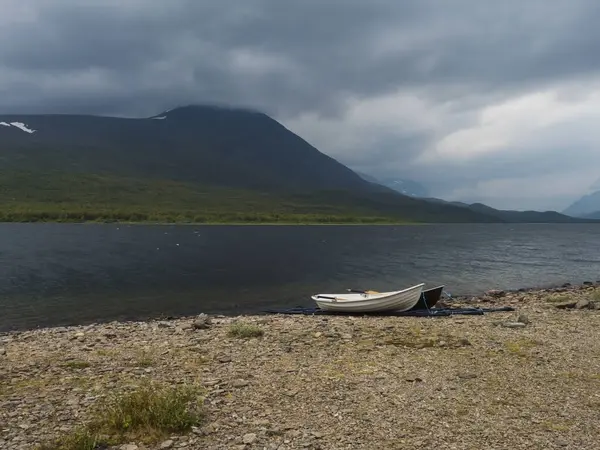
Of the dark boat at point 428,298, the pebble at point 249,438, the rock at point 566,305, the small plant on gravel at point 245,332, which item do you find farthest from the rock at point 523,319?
the pebble at point 249,438

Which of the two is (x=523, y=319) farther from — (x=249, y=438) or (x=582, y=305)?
(x=249, y=438)

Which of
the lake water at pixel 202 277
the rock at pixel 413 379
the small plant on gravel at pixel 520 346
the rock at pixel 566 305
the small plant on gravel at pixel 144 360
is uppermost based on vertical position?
the small plant on gravel at pixel 520 346

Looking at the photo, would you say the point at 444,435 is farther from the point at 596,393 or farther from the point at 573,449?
the point at 596,393

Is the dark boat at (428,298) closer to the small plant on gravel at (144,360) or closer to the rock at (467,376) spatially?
the rock at (467,376)

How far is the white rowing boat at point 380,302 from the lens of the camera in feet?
94.1

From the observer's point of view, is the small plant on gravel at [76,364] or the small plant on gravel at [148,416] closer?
the small plant on gravel at [148,416]

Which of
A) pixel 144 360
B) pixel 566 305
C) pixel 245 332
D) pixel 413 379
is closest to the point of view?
pixel 413 379

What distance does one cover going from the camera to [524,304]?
3406cm

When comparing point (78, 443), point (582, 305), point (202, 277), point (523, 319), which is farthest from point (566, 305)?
point (202, 277)

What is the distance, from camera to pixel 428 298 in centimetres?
3106

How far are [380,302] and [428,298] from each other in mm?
4245

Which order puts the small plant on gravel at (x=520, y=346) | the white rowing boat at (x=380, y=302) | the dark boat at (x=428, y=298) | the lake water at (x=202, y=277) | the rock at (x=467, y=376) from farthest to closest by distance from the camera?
1. the lake water at (x=202, y=277)
2. the dark boat at (x=428, y=298)
3. the white rowing boat at (x=380, y=302)
4. the small plant on gravel at (x=520, y=346)
5. the rock at (x=467, y=376)

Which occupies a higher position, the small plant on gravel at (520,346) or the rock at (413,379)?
the small plant on gravel at (520,346)

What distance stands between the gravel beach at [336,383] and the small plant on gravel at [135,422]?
0.29 meters
